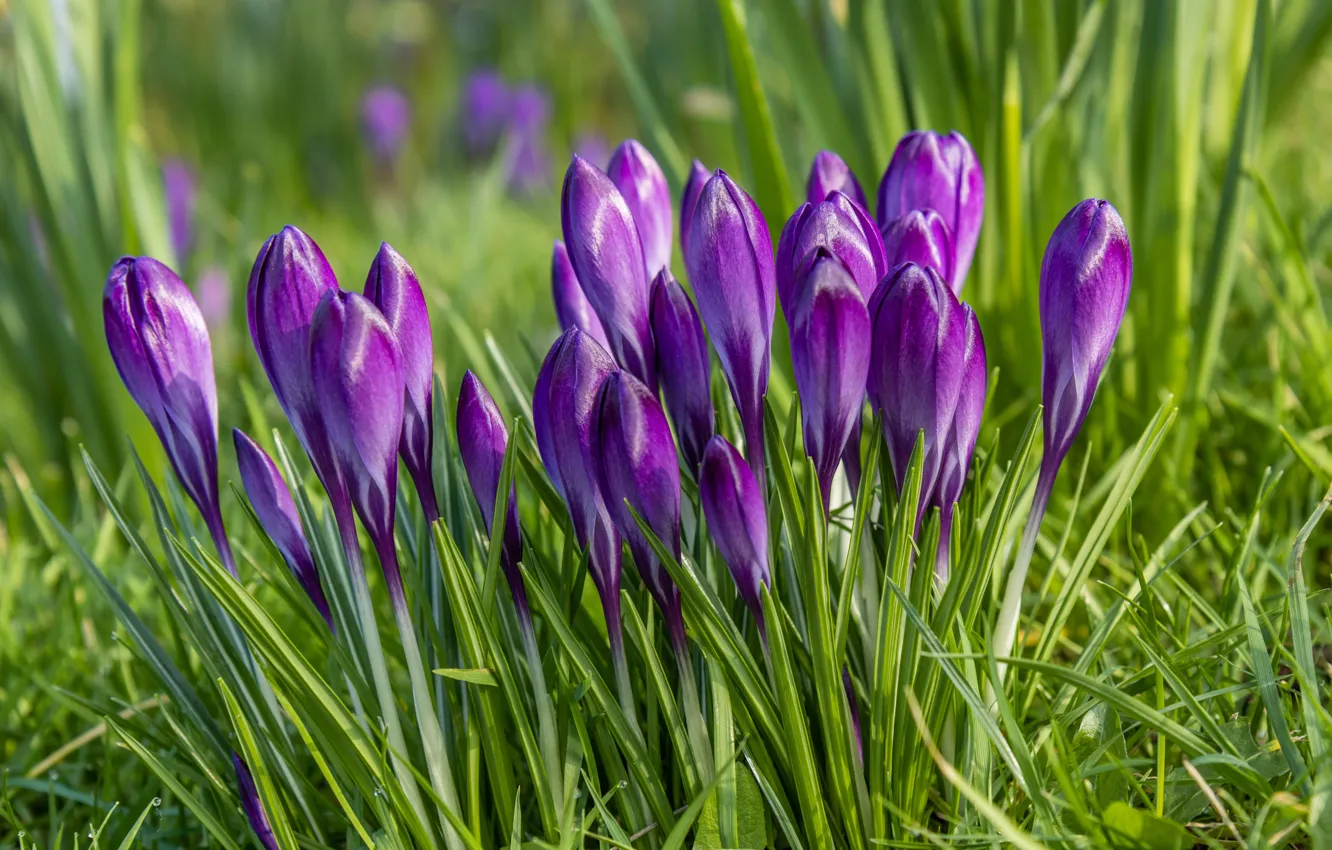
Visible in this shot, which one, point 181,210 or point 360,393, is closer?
point 360,393

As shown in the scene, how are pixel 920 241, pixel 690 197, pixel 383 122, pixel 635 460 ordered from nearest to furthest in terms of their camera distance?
pixel 635 460 → pixel 920 241 → pixel 690 197 → pixel 383 122

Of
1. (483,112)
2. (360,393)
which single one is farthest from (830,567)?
(483,112)

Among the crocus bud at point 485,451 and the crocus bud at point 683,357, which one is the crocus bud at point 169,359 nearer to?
the crocus bud at point 485,451

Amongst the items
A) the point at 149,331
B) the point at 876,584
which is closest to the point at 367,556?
the point at 149,331

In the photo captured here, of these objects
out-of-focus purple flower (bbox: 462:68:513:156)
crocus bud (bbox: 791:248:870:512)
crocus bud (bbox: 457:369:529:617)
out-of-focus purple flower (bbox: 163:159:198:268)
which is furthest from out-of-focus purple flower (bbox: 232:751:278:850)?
out-of-focus purple flower (bbox: 462:68:513:156)

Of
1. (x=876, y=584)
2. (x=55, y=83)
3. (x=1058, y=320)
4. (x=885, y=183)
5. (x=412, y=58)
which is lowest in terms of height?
(x=876, y=584)

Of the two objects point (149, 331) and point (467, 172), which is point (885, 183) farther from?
point (467, 172)

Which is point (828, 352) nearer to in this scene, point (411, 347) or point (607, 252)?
point (607, 252)
